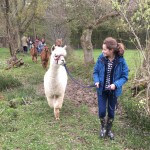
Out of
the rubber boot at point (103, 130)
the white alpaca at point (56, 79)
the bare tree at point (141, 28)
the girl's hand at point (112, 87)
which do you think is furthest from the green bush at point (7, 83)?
the girl's hand at point (112, 87)

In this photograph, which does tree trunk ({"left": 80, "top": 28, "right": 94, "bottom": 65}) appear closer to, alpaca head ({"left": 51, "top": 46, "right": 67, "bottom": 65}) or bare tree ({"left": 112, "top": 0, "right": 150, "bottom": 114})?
bare tree ({"left": 112, "top": 0, "right": 150, "bottom": 114})

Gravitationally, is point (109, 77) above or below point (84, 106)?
above

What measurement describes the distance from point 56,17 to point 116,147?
41.9 ft

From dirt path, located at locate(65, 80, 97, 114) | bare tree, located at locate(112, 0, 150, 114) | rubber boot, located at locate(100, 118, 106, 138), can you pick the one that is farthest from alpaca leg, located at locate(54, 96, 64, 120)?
bare tree, located at locate(112, 0, 150, 114)

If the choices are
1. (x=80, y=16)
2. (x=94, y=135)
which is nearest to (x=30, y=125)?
(x=94, y=135)

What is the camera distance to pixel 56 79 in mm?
7375

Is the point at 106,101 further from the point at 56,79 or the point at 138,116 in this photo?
the point at 56,79

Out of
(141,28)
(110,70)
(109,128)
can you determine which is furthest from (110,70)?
(141,28)

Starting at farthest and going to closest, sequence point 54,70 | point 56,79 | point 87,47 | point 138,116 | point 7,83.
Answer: point 87,47, point 7,83, point 56,79, point 54,70, point 138,116

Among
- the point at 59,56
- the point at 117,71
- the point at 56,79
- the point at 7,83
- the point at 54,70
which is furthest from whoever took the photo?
the point at 7,83

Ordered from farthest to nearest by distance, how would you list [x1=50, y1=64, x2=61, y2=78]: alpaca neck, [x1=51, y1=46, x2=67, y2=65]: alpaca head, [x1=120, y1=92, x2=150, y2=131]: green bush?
1. [x1=50, y1=64, x2=61, y2=78]: alpaca neck
2. [x1=51, y1=46, x2=67, y2=65]: alpaca head
3. [x1=120, y1=92, x2=150, y2=131]: green bush

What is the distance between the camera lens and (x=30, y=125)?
691 centimetres

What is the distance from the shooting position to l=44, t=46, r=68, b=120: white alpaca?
7094 millimetres

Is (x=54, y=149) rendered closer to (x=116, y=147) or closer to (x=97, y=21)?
(x=116, y=147)
